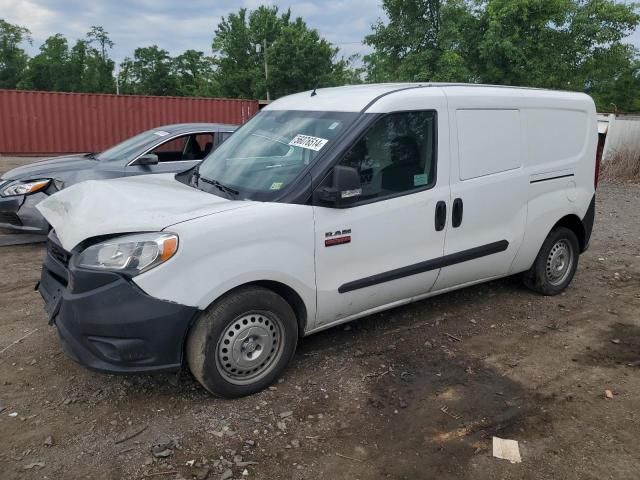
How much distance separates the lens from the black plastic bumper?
9.60ft

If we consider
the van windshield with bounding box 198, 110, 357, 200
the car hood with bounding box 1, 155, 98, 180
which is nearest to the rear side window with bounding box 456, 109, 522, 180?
the van windshield with bounding box 198, 110, 357, 200

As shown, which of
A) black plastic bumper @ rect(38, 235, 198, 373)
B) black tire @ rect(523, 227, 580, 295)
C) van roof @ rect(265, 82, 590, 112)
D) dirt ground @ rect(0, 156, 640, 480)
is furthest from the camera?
black tire @ rect(523, 227, 580, 295)

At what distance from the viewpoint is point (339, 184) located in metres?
3.36

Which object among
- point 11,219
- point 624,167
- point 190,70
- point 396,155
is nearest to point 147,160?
point 11,219

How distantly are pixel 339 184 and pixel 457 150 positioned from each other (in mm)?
1215

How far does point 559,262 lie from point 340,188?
2995 millimetres

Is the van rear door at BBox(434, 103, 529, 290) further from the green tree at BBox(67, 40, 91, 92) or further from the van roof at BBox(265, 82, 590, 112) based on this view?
the green tree at BBox(67, 40, 91, 92)

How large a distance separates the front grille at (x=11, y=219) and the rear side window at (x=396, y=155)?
187 inches

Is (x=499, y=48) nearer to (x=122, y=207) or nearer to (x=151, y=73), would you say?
(x=122, y=207)

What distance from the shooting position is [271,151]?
3914 mm

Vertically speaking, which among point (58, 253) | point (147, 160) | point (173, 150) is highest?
point (173, 150)

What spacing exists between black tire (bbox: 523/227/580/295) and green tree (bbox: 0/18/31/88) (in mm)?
59550

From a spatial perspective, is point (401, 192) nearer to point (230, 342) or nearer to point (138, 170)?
point (230, 342)

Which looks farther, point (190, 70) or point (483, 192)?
point (190, 70)
